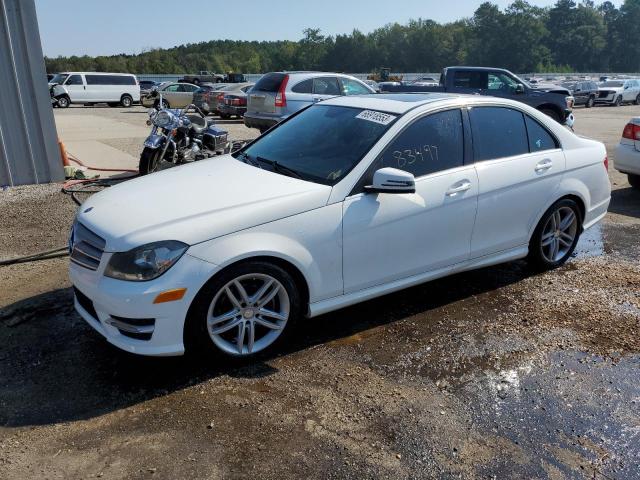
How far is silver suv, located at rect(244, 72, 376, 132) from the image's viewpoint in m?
12.0

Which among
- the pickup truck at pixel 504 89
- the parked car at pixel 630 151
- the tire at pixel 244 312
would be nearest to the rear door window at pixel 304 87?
the pickup truck at pixel 504 89

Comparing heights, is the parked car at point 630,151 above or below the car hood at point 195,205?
below

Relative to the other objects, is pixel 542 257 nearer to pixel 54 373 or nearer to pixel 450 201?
pixel 450 201

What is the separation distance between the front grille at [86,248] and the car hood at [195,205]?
5 cm

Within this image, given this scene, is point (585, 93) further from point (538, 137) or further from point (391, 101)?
point (391, 101)

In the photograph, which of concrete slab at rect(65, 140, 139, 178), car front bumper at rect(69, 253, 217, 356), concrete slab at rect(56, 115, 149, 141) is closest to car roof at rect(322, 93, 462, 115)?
car front bumper at rect(69, 253, 217, 356)

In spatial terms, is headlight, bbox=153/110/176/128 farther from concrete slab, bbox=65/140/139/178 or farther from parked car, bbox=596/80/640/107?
parked car, bbox=596/80/640/107

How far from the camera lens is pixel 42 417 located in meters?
2.98

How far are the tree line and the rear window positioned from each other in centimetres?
8794

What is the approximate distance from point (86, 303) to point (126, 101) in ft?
103

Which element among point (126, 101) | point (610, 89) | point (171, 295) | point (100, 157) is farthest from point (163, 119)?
point (610, 89)

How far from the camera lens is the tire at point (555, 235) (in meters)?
4.91

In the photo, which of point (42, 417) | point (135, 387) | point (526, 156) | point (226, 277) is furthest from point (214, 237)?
point (526, 156)

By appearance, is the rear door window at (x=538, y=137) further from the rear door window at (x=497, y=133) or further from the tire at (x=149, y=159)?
the tire at (x=149, y=159)
